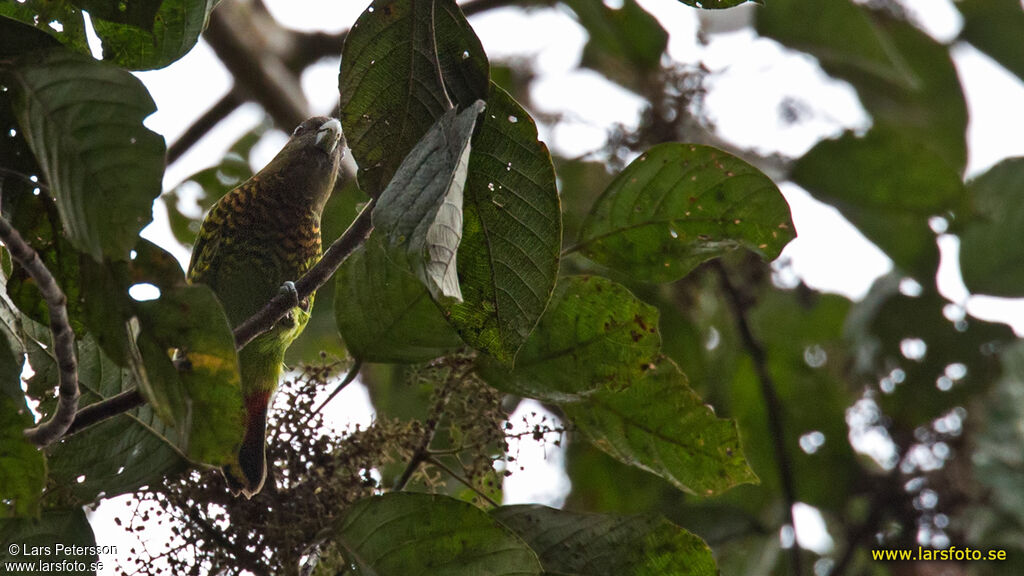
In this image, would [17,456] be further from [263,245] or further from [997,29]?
[997,29]

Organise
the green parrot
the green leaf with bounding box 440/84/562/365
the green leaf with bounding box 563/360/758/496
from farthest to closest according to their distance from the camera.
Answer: the green parrot
the green leaf with bounding box 563/360/758/496
the green leaf with bounding box 440/84/562/365

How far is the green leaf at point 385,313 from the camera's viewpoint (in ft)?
4.18

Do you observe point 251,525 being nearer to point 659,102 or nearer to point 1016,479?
point 659,102

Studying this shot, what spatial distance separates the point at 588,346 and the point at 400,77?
1.47 feet

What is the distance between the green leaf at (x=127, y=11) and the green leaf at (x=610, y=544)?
0.76 metres

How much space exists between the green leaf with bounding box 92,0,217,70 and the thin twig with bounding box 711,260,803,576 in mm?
1543

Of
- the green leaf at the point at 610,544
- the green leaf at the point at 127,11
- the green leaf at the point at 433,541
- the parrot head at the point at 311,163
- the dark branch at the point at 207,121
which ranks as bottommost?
the green leaf at the point at 610,544

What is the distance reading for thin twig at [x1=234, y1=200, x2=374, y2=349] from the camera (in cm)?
103

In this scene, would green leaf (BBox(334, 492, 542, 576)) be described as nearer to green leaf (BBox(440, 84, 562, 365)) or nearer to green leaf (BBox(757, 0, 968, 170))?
green leaf (BBox(440, 84, 562, 365))

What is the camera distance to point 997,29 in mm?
2910

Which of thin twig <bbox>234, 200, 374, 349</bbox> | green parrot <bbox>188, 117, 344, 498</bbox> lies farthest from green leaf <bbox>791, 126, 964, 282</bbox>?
thin twig <bbox>234, 200, 374, 349</bbox>

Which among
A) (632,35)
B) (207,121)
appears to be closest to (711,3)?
(632,35)

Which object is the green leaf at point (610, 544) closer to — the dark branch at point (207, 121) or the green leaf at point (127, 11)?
the green leaf at point (127, 11)

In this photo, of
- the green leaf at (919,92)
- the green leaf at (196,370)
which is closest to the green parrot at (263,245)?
the green leaf at (196,370)
